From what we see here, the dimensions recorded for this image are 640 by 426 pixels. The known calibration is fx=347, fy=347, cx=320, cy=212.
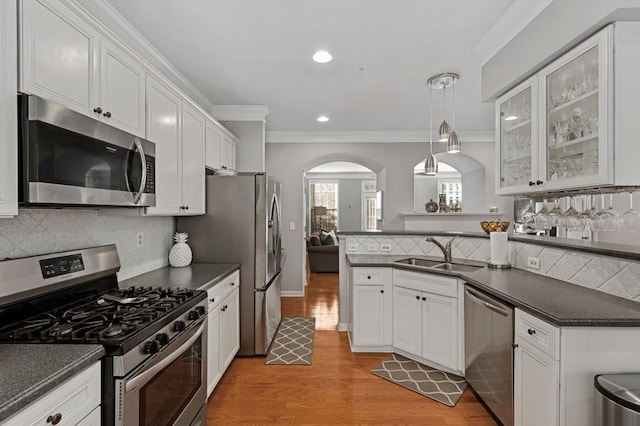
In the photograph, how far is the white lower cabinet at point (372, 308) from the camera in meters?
3.34

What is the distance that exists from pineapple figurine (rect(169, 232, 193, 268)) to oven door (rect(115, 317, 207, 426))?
1085mm

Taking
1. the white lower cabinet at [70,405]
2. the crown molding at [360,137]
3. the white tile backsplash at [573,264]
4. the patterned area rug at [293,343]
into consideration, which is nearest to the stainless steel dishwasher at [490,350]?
the white tile backsplash at [573,264]

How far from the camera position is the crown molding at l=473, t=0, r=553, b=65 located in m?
2.15

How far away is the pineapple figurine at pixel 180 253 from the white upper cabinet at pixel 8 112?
1862 millimetres

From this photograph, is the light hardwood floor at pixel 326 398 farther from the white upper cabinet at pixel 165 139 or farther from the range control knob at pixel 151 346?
the white upper cabinet at pixel 165 139

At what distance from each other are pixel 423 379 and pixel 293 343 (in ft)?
4.60

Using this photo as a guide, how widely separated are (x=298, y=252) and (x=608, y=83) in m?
4.56

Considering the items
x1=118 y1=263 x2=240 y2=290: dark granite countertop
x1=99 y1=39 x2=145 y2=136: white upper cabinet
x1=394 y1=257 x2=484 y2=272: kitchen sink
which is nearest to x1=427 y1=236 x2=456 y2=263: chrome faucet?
x1=394 y1=257 x2=484 y2=272: kitchen sink

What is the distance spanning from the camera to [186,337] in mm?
1883

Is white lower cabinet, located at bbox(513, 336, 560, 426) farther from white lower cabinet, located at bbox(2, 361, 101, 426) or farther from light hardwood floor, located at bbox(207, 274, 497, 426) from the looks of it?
white lower cabinet, located at bbox(2, 361, 101, 426)

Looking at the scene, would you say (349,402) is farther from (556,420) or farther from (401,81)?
(401,81)

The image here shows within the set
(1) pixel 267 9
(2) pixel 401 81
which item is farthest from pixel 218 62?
(2) pixel 401 81

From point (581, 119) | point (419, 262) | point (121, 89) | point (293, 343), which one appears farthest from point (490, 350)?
point (121, 89)

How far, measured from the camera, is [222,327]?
279cm
